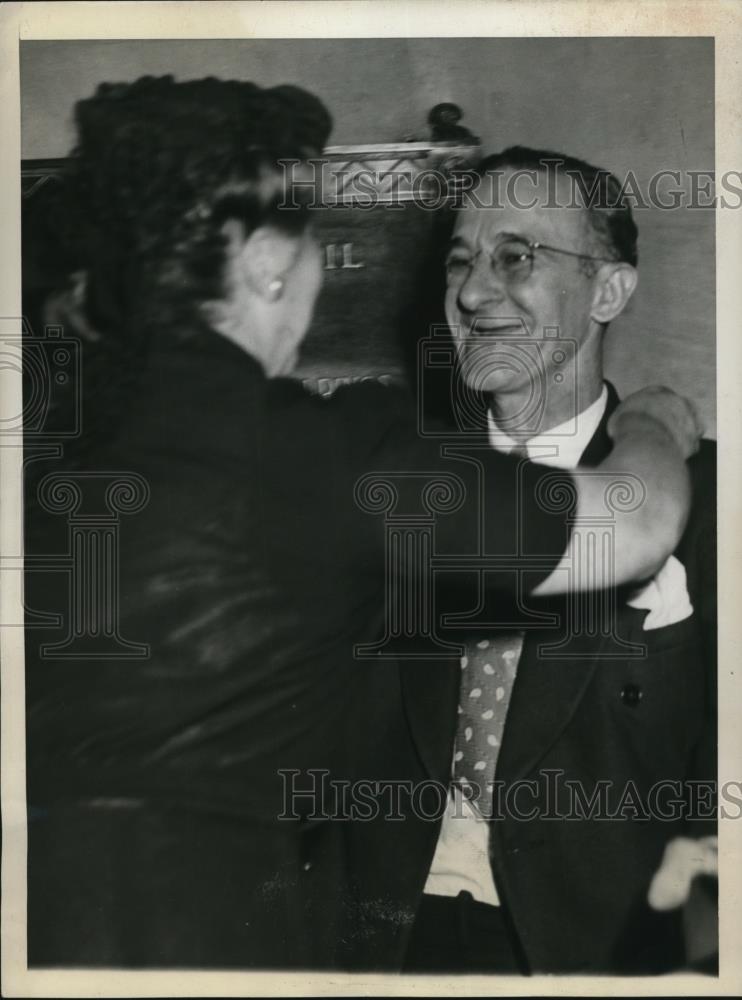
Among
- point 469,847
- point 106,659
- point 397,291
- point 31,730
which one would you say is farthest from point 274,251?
point 469,847

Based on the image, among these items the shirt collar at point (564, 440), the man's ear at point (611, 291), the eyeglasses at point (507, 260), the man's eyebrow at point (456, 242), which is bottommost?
the shirt collar at point (564, 440)

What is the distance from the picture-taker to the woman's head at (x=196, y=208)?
1.70 metres

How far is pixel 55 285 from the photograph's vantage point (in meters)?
1.72

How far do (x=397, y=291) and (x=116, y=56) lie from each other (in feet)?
2.39

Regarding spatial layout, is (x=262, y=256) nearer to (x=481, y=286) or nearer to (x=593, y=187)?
(x=481, y=286)

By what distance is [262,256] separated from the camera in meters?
1.70

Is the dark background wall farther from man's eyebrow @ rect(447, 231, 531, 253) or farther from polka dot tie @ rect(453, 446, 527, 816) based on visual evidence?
polka dot tie @ rect(453, 446, 527, 816)

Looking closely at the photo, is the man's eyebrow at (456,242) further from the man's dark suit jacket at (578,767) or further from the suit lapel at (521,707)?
the suit lapel at (521,707)

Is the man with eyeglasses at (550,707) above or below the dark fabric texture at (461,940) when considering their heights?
above

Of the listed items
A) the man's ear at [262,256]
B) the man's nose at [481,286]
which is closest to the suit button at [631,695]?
the man's nose at [481,286]

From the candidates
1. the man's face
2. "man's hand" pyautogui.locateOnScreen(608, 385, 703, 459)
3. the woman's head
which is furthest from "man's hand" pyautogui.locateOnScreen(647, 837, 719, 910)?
the woman's head

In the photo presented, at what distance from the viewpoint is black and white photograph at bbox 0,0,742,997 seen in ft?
5.51

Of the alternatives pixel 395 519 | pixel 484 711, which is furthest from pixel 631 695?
pixel 395 519

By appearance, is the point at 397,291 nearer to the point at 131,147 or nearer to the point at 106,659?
the point at 131,147
